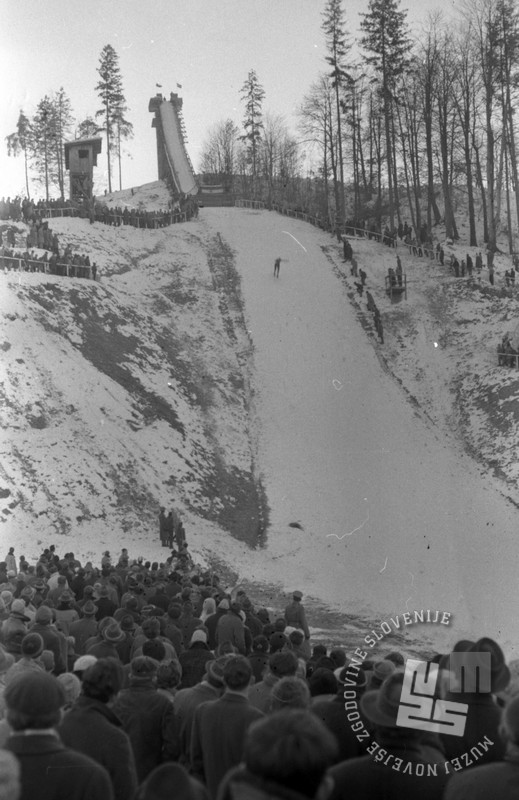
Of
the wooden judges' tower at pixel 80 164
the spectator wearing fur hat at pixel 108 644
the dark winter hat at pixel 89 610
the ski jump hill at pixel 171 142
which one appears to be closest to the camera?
the spectator wearing fur hat at pixel 108 644

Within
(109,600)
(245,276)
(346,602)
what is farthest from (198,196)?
(109,600)

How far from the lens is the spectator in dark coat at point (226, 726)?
16.1 feet

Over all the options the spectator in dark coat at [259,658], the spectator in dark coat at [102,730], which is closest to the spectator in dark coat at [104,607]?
the spectator in dark coat at [259,658]

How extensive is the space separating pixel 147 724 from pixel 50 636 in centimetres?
295

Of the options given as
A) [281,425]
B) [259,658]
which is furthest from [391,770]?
[281,425]

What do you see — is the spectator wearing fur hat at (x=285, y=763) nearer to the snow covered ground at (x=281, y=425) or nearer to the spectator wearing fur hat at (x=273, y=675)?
the spectator wearing fur hat at (x=273, y=675)

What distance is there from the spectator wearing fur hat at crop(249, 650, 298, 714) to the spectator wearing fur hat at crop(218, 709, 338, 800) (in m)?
3.23

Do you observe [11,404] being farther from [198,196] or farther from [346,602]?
[198,196]

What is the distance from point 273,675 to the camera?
6305 mm

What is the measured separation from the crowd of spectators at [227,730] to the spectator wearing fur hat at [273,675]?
0.01m

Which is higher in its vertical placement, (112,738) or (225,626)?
(112,738)

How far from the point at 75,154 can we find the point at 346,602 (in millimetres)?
35287

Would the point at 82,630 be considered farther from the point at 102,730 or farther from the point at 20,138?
the point at 20,138

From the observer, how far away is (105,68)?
6969 cm
